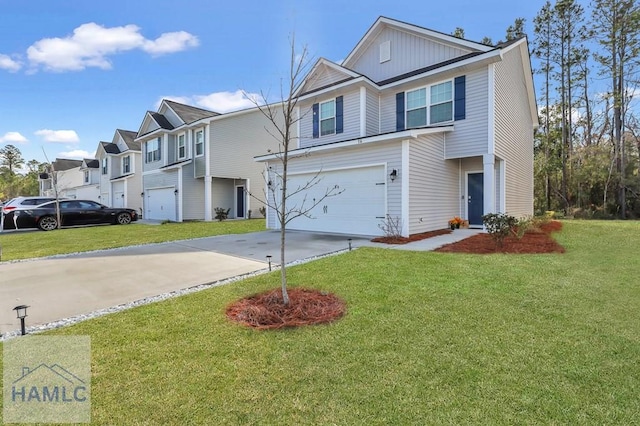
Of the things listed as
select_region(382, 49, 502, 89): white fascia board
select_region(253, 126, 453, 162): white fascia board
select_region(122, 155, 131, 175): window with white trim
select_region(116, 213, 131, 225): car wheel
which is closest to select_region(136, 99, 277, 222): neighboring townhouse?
select_region(116, 213, 131, 225): car wheel

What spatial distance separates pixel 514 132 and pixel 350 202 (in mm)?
8212

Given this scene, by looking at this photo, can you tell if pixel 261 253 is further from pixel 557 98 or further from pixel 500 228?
pixel 557 98

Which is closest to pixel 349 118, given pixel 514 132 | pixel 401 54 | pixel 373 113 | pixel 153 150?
pixel 373 113

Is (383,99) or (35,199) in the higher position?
(383,99)

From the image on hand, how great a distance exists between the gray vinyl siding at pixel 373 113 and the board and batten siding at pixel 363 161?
224 centimetres

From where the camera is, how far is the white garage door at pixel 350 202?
10180mm

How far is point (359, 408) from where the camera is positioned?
2.17 meters

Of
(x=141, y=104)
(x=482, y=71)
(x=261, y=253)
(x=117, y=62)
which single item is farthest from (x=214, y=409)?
(x=141, y=104)

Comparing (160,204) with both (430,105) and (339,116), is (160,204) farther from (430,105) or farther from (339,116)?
(430,105)

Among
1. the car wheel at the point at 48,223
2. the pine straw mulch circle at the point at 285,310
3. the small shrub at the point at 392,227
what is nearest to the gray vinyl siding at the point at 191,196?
the car wheel at the point at 48,223

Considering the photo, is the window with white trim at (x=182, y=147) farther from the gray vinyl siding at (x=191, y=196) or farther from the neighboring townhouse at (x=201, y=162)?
the gray vinyl siding at (x=191, y=196)

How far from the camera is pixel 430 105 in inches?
463

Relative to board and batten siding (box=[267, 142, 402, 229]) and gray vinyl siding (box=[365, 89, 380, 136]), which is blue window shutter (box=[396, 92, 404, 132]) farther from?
board and batten siding (box=[267, 142, 402, 229])

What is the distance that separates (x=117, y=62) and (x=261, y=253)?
1320 cm
